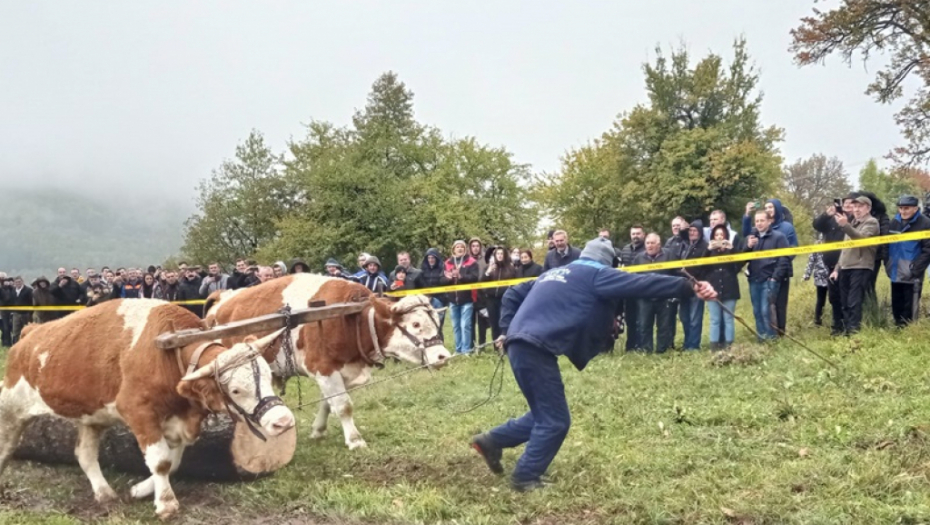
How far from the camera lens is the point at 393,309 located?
298 inches

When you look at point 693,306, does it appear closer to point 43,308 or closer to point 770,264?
point 770,264

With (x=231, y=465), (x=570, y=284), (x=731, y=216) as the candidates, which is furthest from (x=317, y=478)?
(x=731, y=216)

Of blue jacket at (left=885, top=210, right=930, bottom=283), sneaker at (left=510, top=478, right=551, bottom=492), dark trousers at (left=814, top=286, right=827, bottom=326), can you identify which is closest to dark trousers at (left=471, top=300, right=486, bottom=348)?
dark trousers at (left=814, top=286, right=827, bottom=326)

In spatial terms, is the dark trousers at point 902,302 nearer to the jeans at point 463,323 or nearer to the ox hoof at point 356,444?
the jeans at point 463,323

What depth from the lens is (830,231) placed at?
35.2 ft

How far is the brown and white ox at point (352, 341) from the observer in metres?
7.53

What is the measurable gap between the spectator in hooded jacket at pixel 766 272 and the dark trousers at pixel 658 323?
119 cm

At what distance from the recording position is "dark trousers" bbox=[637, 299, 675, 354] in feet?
36.5

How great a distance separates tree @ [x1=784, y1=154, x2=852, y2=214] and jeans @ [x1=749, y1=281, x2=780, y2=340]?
5674 cm

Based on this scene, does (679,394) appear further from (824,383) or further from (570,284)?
(570,284)

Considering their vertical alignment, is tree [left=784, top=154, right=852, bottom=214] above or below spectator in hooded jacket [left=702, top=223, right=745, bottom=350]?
above

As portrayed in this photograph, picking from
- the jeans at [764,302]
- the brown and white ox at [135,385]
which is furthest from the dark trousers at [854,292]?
the brown and white ox at [135,385]

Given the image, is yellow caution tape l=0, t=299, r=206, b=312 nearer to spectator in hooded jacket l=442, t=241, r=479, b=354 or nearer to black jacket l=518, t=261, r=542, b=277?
spectator in hooded jacket l=442, t=241, r=479, b=354

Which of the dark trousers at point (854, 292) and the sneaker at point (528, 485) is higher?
the dark trousers at point (854, 292)
